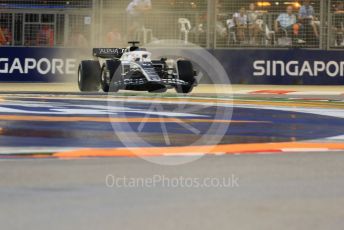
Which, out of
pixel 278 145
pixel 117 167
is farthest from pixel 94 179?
pixel 278 145

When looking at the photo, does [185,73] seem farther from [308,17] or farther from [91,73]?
[308,17]

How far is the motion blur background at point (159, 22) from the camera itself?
2195cm

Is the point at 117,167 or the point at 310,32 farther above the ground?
the point at 310,32

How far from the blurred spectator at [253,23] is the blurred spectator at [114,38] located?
3511 mm

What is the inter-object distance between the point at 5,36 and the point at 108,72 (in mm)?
6627

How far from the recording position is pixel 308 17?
878 inches

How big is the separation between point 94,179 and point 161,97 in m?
10.7

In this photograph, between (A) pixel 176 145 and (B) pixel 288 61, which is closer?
(A) pixel 176 145

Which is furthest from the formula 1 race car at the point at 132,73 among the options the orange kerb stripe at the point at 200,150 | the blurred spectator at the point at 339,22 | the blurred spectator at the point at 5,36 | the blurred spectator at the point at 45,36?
the orange kerb stripe at the point at 200,150

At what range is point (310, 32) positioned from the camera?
22500 mm

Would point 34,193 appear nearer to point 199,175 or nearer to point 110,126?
point 199,175

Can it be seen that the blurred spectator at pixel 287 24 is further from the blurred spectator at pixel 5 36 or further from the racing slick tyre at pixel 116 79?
the blurred spectator at pixel 5 36

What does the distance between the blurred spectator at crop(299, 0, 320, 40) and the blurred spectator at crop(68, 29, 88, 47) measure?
5900 millimetres
